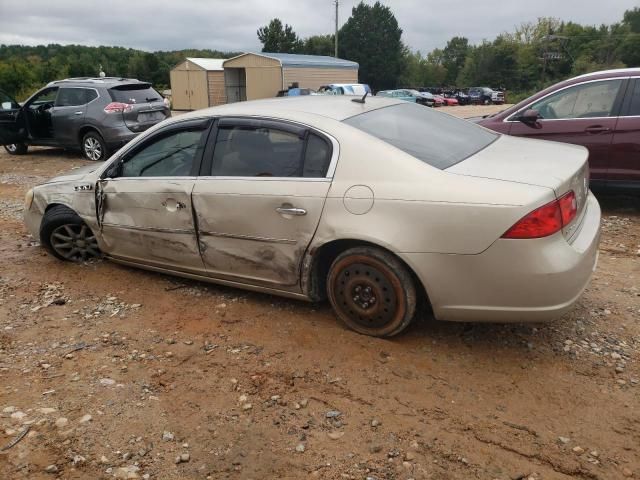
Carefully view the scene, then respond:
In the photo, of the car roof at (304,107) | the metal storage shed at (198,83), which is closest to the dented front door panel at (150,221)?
the car roof at (304,107)

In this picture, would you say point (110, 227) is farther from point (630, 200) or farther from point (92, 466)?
point (630, 200)

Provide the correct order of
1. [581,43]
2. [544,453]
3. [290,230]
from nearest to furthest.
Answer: [544,453] < [290,230] < [581,43]

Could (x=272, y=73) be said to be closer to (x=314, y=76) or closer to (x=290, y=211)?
(x=314, y=76)

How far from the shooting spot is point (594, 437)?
2537mm

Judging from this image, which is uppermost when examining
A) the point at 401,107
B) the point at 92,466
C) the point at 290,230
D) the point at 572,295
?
the point at 401,107

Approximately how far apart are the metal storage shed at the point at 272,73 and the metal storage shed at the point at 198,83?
585 mm

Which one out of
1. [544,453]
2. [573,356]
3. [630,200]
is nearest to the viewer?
[544,453]

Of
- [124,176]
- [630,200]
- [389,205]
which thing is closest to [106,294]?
[124,176]

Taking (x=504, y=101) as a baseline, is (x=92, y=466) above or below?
below

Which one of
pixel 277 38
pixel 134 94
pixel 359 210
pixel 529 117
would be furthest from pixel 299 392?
pixel 277 38

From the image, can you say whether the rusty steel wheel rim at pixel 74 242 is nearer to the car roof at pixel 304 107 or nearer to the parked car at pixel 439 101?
the car roof at pixel 304 107

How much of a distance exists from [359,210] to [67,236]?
305cm

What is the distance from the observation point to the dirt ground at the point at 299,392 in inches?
96.7

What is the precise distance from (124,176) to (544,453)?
11.5 ft
